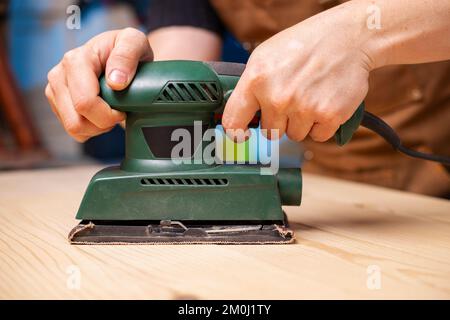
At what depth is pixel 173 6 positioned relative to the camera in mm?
1497

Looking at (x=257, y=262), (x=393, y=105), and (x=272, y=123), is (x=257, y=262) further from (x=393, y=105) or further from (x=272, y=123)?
(x=393, y=105)

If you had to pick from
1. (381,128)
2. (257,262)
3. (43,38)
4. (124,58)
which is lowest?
(257,262)

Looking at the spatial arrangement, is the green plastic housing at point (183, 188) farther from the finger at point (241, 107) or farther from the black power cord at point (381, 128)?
the black power cord at point (381, 128)

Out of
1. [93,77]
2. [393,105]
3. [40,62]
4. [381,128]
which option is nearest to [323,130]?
[381,128]

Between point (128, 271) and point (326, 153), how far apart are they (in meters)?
1.02

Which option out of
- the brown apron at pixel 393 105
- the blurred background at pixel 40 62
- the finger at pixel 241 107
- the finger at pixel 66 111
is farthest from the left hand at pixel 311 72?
the blurred background at pixel 40 62

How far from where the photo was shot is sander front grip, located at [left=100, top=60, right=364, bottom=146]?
806mm

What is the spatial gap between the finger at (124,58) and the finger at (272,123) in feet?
0.67

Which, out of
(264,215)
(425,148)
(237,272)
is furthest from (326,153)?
(237,272)

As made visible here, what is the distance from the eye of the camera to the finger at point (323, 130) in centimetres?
84

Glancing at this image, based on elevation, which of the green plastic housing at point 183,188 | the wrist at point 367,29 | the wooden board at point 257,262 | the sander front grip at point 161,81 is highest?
the wrist at point 367,29

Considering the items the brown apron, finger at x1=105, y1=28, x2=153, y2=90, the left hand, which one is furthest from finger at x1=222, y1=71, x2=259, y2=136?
the brown apron

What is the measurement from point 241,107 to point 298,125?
0.10 m

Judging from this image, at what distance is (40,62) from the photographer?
3.07 m
